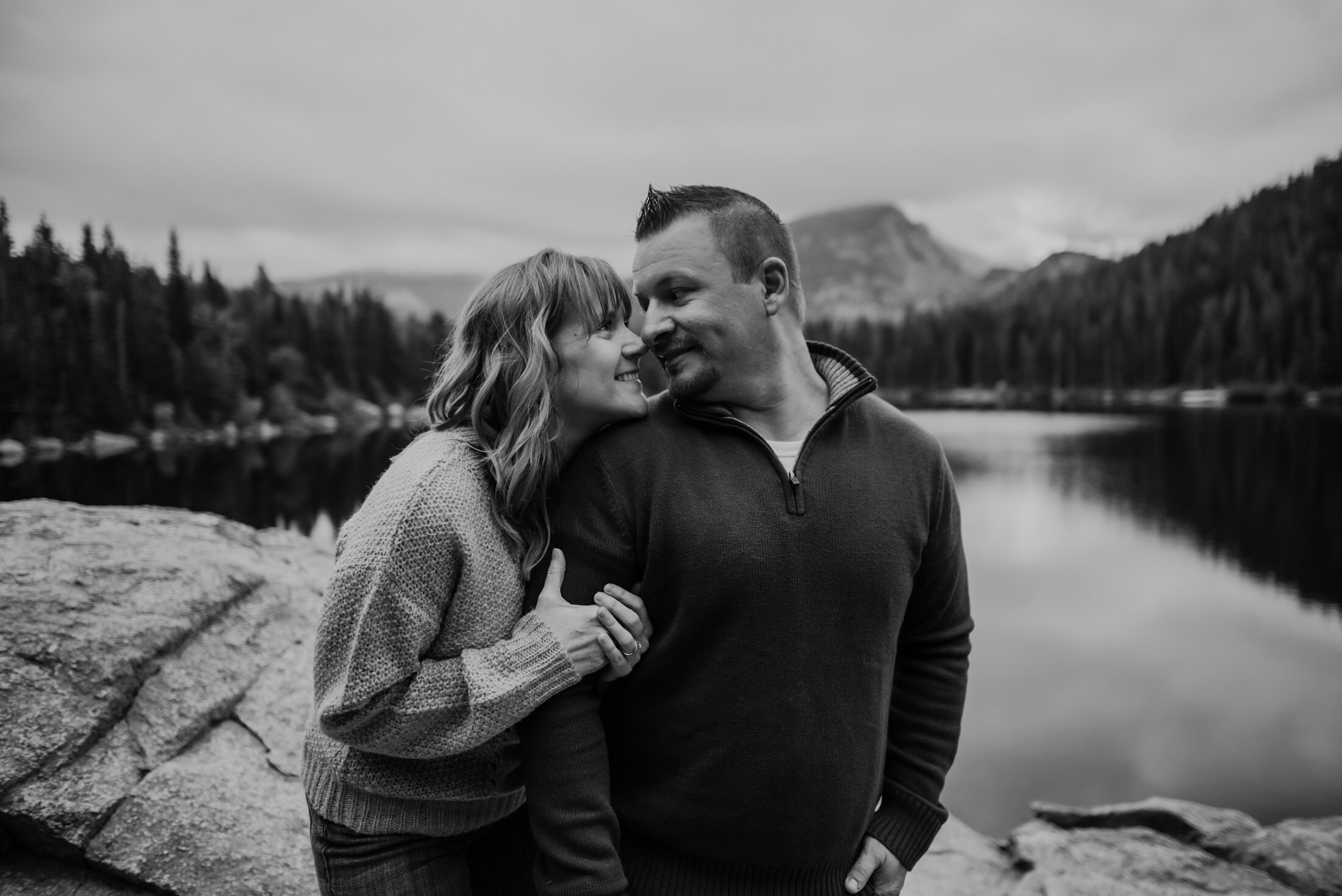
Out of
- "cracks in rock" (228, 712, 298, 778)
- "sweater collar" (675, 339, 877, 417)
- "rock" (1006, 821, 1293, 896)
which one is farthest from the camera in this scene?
"rock" (1006, 821, 1293, 896)

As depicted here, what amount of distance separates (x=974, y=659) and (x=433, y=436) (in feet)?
55.3

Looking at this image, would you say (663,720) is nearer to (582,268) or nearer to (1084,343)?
(582,268)

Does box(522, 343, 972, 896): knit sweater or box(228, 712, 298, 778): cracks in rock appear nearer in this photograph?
box(522, 343, 972, 896): knit sweater

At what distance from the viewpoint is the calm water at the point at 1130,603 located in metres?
12.4

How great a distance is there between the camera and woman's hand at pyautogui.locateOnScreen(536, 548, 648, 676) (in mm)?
2191

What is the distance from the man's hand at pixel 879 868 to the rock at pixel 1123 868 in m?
4.06

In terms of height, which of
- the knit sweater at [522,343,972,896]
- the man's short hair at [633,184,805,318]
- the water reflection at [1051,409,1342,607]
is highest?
the man's short hair at [633,184,805,318]

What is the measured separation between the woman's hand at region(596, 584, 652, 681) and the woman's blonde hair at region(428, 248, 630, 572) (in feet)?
0.87

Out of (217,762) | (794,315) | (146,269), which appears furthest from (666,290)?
(146,269)

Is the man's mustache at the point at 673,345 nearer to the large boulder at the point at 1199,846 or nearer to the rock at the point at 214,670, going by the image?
the rock at the point at 214,670

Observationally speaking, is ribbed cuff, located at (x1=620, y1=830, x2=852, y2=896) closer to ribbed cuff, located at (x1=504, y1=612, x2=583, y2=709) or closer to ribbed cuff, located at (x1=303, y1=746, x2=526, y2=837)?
ribbed cuff, located at (x1=303, y1=746, x2=526, y2=837)

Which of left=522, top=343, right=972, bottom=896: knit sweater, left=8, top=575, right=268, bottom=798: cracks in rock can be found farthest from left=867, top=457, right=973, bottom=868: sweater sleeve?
left=8, top=575, right=268, bottom=798: cracks in rock

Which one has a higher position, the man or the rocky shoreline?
the man

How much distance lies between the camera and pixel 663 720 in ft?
7.66
